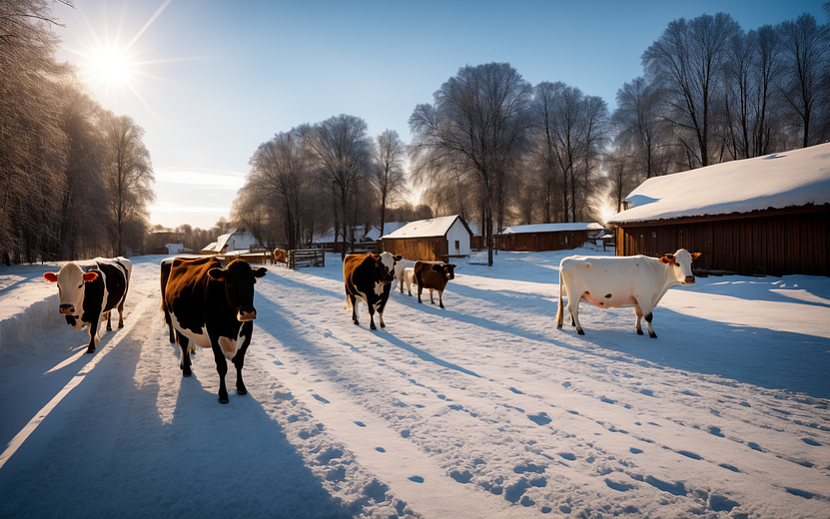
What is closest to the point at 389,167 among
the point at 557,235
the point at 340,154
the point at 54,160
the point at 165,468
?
the point at 340,154

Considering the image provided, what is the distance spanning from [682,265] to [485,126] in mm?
20648

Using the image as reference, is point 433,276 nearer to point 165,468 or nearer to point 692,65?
point 165,468

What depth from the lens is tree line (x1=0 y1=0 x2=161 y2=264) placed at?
7.72 m

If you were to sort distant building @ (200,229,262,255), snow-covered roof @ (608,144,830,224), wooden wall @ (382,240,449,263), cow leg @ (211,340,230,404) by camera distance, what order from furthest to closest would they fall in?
distant building @ (200,229,262,255)
wooden wall @ (382,240,449,263)
snow-covered roof @ (608,144,830,224)
cow leg @ (211,340,230,404)

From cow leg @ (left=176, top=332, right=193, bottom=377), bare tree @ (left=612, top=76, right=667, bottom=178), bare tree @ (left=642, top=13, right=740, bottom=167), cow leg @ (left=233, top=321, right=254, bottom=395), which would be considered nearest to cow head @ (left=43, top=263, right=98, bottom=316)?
cow leg @ (left=176, top=332, right=193, bottom=377)

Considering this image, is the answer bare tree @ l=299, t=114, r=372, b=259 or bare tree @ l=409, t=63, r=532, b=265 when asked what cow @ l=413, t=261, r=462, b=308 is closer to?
bare tree @ l=409, t=63, r=532, b=265

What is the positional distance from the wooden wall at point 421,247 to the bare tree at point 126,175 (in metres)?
24.5

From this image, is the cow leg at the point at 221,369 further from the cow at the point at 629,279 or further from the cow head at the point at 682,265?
the cow head at the point at 682,265

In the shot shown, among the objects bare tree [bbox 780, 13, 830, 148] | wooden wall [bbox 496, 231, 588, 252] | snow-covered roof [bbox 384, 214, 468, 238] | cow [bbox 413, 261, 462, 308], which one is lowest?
cow [bbox 413, 261, 462, 308]

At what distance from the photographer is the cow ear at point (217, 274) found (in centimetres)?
390

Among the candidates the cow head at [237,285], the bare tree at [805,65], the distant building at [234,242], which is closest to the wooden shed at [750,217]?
the bare tree at [805,65]

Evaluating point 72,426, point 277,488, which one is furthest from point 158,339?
point 277,488

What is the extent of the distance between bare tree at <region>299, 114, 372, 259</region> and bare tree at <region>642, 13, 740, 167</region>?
2463 cm

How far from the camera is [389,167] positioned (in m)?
43.7
